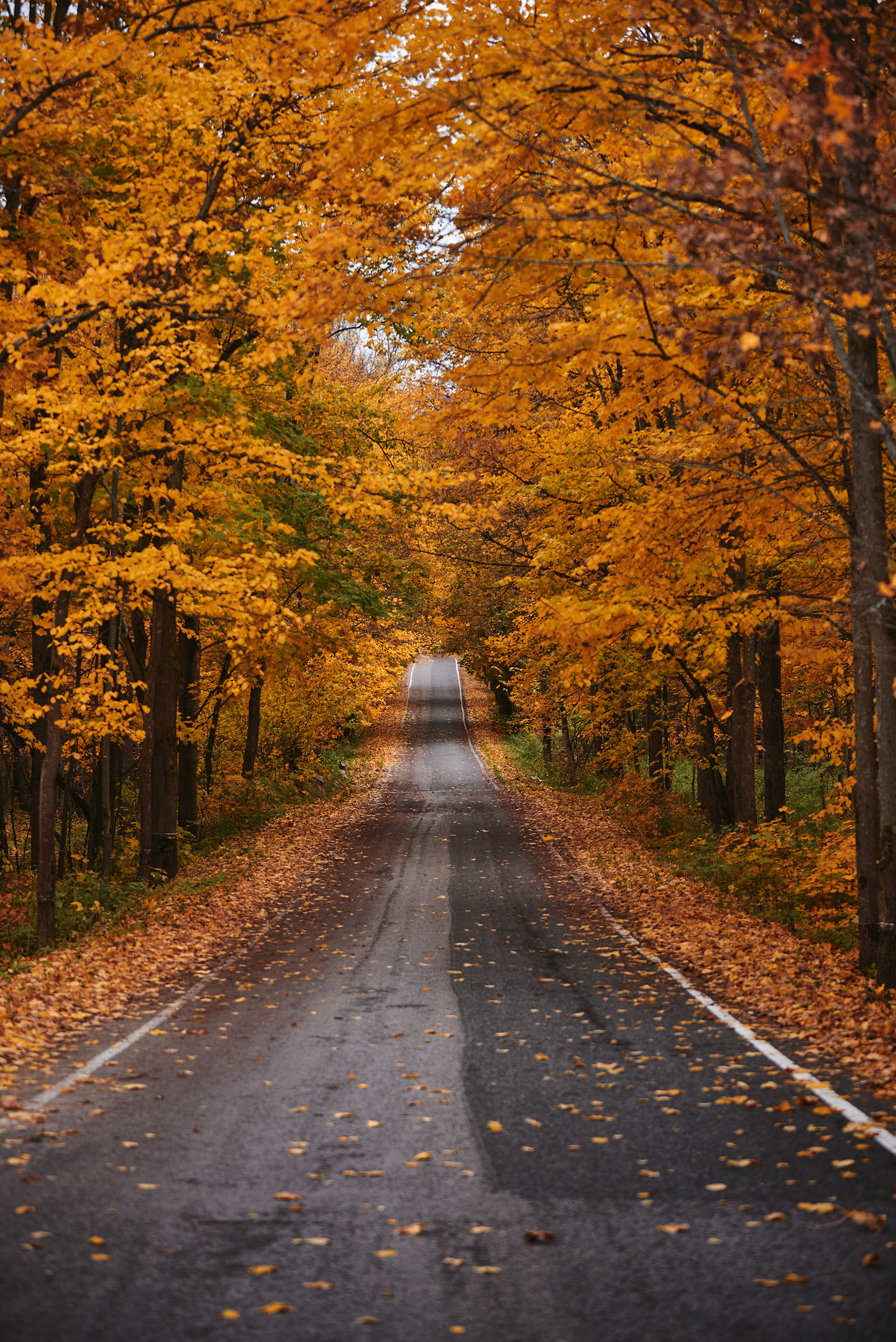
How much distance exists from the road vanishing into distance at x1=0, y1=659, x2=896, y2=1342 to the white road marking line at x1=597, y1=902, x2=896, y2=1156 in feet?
0.38

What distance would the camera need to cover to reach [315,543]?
61.2ft

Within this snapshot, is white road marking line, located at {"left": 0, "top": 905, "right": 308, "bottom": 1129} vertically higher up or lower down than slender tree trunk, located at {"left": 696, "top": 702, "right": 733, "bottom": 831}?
lower down

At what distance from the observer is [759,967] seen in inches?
381

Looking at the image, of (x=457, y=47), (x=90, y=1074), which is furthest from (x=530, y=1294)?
(x=457, y=47)

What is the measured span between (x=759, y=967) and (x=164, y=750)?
988cm

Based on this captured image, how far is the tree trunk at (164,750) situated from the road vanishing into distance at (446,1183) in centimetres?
694

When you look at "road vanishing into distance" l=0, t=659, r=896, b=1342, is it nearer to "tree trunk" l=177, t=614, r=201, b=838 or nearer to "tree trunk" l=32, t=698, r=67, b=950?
"tree trunk" l=32, t=698, r=67, b=950

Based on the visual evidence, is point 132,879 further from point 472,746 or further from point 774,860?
point 472,746

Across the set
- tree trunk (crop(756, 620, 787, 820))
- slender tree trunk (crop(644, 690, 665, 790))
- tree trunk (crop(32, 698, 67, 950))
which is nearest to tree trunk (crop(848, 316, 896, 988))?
tree trunk (crop(756, 620, 787, 820))

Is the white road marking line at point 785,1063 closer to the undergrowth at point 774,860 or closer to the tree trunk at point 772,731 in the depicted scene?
the undergrowth at point 774,860

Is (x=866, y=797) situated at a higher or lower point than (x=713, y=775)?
higher

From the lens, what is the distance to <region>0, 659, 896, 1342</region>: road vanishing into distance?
146 inches

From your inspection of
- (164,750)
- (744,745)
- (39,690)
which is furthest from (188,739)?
(744,745)

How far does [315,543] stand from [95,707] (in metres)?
5.47
